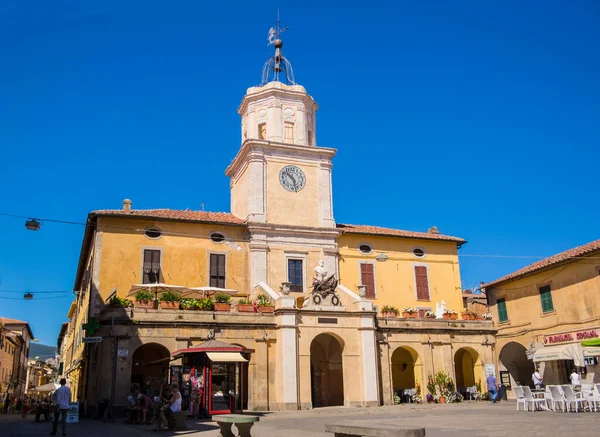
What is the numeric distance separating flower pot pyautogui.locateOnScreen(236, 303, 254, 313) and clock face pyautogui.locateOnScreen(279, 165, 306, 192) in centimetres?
848

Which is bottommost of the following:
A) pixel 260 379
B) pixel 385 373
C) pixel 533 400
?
pixel 533 400

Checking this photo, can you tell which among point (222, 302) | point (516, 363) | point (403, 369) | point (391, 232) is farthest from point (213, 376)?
point (516, 363)

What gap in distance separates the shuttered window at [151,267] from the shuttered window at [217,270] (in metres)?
2.75

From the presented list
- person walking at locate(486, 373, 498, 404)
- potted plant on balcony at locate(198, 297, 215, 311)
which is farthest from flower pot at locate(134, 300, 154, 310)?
person walking at locate(486, 373, 498, 404)

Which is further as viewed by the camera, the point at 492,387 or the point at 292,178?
the point at 292,178

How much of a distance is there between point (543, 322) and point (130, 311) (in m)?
21.2

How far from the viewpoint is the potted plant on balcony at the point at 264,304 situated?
88.1ft

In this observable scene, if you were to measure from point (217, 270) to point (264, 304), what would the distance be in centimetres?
401

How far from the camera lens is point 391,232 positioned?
114 ft

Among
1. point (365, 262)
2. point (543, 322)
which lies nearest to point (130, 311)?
point (365, 262)

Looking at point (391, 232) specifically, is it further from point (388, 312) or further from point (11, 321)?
point (11, 321)

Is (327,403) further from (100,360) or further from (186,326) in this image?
(100,360)

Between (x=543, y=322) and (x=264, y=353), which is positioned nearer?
(x=264, y=353)

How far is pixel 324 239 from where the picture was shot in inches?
1275
